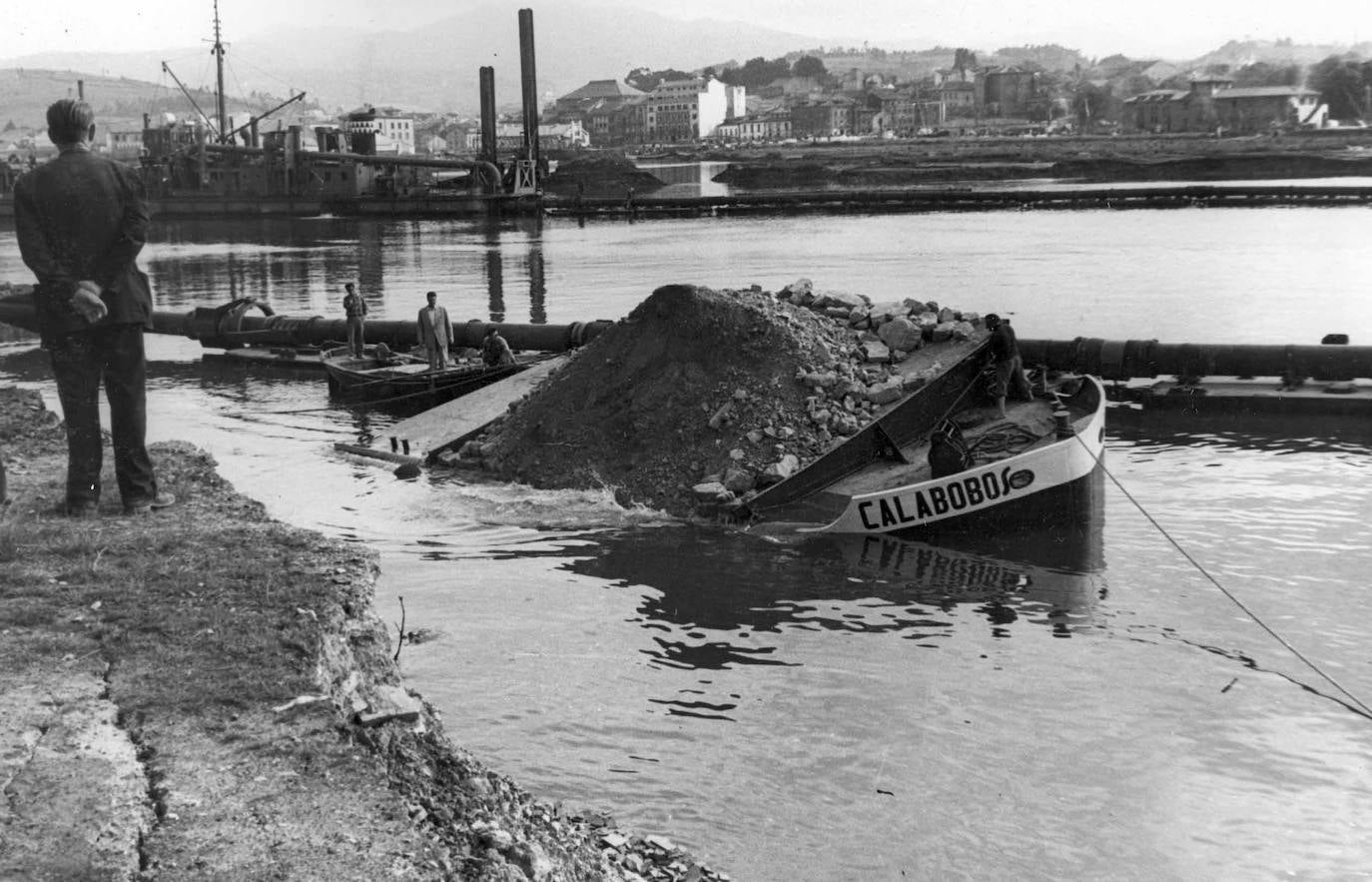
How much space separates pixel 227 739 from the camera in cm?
622

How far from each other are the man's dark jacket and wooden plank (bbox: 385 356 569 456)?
1026 cm

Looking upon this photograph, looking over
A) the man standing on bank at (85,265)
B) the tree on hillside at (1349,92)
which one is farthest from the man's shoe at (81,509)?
the tree on hillside at (1349,92)

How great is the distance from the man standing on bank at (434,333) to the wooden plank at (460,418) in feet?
8.14

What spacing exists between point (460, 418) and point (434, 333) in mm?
4497

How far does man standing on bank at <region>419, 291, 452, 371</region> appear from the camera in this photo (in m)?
25.0

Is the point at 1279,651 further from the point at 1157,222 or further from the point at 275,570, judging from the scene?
the point at 1157,222

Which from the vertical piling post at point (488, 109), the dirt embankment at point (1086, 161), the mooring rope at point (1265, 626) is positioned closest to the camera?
the mooring rope at point (1265, 626)

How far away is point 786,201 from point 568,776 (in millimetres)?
95457

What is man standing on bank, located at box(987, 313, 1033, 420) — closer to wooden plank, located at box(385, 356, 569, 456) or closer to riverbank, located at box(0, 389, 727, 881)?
wooden plank, located at box(385, 356, 569, 456)

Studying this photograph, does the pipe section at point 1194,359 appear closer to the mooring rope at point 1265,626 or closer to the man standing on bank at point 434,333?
the mooring rope at point 1265,626

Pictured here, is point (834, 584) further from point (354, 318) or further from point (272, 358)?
point (272, 358)

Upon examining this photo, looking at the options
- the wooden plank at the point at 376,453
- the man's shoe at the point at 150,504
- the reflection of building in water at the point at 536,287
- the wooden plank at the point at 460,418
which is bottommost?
the wooden plank at the point at 376,453

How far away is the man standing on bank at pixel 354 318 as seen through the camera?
92.3ft

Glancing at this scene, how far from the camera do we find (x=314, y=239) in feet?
287
